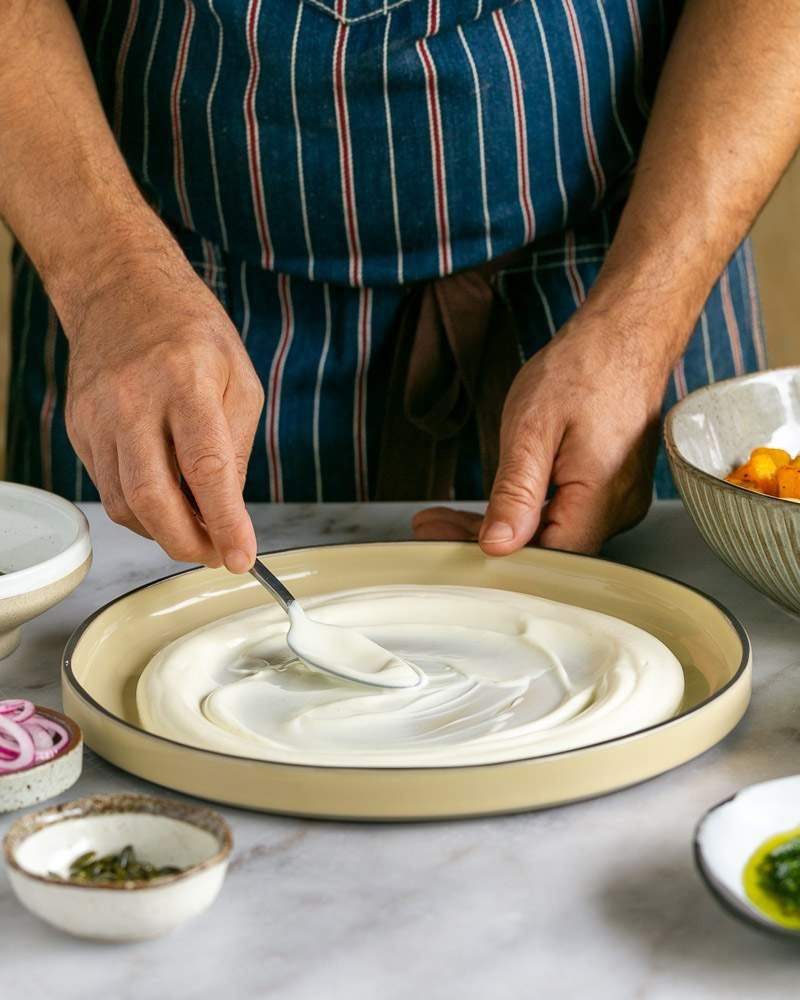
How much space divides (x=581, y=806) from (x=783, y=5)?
3.10ft

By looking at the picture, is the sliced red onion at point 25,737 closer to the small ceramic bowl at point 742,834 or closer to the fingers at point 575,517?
the small ceramic bowl at point 742,834

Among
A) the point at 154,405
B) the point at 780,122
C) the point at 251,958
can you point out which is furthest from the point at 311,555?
the point at 780,122

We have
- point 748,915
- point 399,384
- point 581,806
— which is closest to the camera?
point 748,915

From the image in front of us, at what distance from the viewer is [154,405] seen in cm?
98

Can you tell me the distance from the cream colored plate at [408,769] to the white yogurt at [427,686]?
0.03m

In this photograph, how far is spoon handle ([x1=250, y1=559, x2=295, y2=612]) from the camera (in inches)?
36.9

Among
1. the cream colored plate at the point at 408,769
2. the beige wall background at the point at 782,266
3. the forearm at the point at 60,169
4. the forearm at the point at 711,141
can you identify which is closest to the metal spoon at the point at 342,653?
the cream colored plate at the point at 408,769

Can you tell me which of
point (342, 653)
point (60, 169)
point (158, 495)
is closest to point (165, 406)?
point (158, 495)

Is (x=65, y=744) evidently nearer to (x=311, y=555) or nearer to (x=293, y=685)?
(x=293, y=685)

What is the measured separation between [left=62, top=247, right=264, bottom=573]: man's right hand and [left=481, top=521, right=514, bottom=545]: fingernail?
205 mm

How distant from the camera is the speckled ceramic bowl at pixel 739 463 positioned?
2.95 ft

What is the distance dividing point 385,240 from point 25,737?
79 cm

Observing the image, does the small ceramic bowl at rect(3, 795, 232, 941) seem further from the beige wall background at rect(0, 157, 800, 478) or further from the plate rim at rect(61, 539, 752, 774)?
the beige wall background at rect(0, 157, 800, 478)

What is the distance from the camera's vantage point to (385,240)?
1.38 meters
